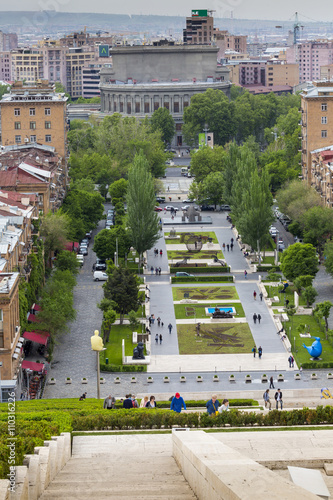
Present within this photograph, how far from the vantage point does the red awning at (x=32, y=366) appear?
56.5 m

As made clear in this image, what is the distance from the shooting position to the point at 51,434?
89.5 ft

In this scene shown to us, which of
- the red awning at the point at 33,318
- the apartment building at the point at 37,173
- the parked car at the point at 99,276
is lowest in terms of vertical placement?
the parked car at the point at 99,276

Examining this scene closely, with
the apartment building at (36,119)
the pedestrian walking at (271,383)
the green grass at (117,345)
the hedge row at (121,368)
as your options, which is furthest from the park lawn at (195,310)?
the apartment building at (36,119)

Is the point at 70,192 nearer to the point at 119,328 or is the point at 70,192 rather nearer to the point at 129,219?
the point at 129,219

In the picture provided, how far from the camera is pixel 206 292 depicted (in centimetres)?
7906

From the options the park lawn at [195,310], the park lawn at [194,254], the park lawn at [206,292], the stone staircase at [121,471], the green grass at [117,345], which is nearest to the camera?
the stone staircase at [121,471]

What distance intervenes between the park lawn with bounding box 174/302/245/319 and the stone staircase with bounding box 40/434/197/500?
41.7 m

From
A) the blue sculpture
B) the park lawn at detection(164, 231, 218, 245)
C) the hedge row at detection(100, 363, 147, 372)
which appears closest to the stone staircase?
the hedge row at detection(100, 363, 147, 372)

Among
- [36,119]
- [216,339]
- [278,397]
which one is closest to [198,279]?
[216,339]

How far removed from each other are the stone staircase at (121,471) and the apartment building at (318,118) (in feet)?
264

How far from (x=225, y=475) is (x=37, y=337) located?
141 ft

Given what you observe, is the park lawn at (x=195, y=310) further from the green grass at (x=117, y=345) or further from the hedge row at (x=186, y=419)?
the hedge row at (x=186, y=419)

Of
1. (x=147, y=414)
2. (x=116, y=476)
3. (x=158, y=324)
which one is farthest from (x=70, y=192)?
(x=116, y=476)

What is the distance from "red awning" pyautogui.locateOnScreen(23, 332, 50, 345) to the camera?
59.8 m
